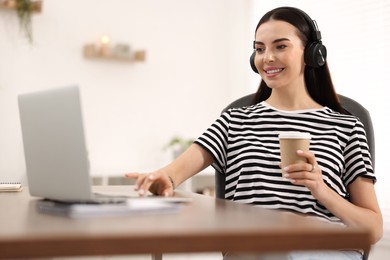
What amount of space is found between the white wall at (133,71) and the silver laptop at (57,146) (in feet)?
8.85

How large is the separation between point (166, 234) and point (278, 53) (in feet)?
3.48

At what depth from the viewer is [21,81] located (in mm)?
3896

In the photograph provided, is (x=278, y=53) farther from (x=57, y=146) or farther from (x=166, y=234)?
(x=166, y=234)

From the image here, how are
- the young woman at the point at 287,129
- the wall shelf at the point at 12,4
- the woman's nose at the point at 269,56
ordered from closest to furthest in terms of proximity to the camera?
the young woman at the point at 287,129, the woman's nose at the point at 269,56, the wall shelf at the point at 12,4

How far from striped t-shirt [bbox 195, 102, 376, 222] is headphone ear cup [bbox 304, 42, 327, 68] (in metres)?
0.14

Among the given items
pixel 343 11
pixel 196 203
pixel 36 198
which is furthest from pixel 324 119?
pixel 343 11

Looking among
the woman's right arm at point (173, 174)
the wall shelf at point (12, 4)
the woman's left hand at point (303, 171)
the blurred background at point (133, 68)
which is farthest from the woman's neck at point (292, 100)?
the wall shelf at point (12, 4)

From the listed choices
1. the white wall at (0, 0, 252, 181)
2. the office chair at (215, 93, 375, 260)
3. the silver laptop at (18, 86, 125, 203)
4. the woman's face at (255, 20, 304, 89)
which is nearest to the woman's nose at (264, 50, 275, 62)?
the woman's face at (255, 20, 304, 89)

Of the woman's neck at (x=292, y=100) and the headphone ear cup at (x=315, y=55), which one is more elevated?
the headphone ear cup at (x=315, y=55)

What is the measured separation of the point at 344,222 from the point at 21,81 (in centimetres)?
291

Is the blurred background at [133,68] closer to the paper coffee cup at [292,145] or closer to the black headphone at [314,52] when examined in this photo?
the black headphone at [314,52]

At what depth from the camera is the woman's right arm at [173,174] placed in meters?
1.34

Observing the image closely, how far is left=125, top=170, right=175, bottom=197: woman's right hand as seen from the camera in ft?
4.36

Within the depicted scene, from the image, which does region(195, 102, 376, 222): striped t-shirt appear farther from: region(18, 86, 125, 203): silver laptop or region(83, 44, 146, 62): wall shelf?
region(83, 44, 146, 62): wall shelf
